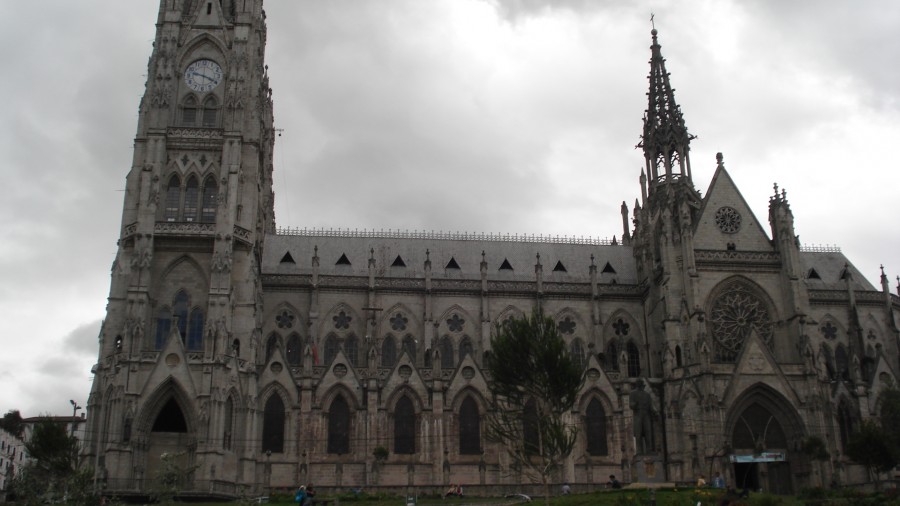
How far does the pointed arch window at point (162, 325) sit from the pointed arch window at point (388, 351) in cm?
1569

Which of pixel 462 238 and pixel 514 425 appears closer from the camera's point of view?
pixel 514 425

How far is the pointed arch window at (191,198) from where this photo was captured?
57.2 m

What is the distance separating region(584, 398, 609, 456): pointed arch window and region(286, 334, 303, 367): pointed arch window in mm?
20758

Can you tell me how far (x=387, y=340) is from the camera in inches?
2491

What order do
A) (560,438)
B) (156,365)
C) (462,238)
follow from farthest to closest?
(462,238) < (156,365) < (560,438)

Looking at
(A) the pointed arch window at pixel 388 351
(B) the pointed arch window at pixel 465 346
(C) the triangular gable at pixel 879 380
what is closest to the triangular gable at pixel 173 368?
(A) the pointed arch window at pixel 388 351

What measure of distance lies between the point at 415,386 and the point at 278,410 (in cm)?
909

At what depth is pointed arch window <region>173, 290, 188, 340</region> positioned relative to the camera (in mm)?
54000

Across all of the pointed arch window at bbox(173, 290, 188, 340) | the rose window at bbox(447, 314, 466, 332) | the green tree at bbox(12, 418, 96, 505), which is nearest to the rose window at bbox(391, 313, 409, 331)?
the rose window at bbox(447, 314, 466, 332)

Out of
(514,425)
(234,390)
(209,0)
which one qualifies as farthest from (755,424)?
(209,0)

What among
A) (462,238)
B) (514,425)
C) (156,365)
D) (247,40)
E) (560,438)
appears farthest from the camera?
(462,238)

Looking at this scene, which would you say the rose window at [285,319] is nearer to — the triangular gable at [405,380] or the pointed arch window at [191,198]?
the triangular gable at [405,380]

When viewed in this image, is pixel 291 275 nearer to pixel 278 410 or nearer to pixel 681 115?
pixel 278 410

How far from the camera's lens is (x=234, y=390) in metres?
52.8
